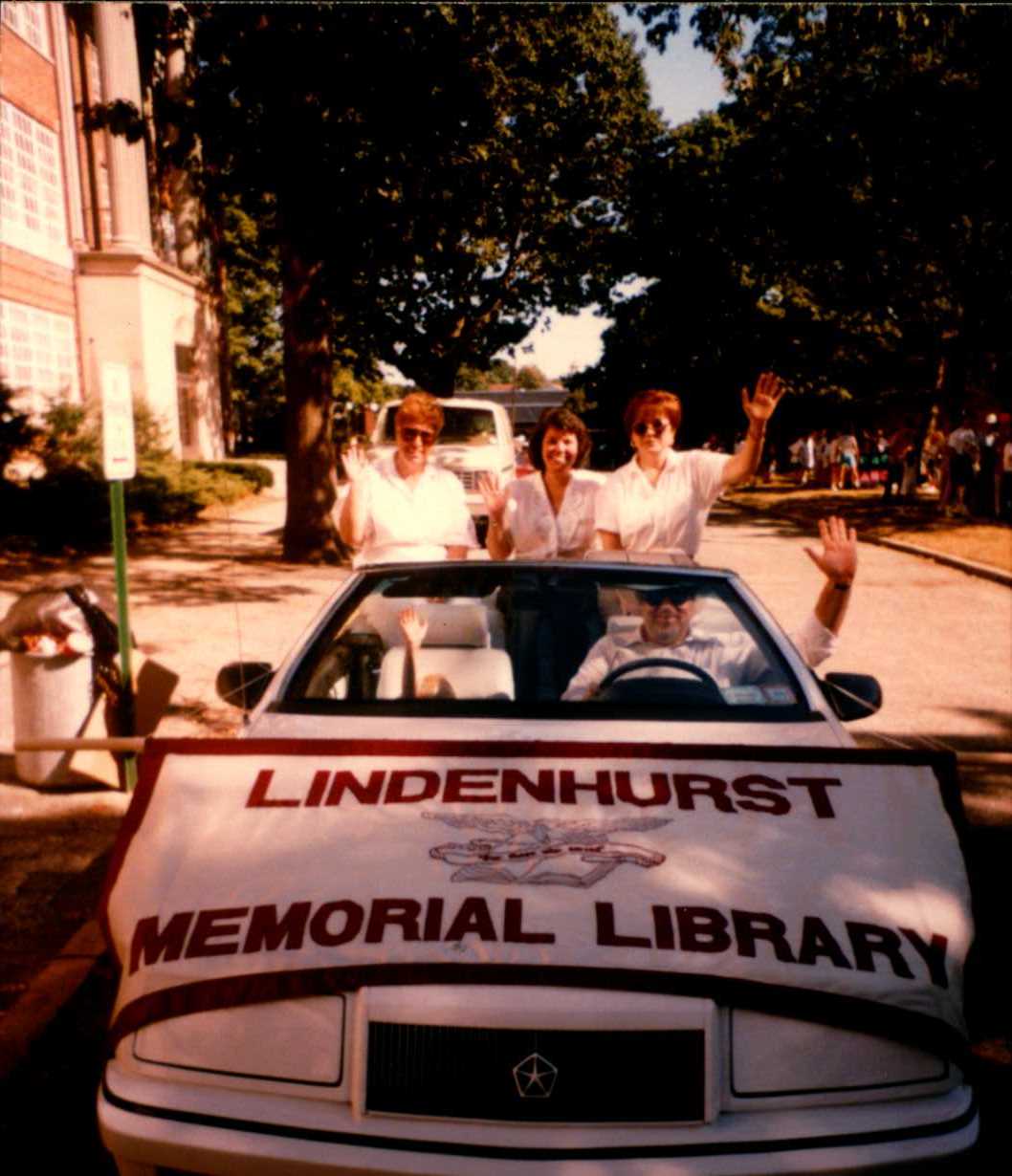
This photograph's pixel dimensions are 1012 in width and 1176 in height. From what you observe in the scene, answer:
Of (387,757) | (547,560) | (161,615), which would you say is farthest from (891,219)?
(387,757)

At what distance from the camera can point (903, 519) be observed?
21.5 metres

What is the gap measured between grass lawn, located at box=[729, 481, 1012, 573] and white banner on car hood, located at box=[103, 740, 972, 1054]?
13.0 metres

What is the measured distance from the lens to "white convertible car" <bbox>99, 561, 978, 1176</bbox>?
6.72ft

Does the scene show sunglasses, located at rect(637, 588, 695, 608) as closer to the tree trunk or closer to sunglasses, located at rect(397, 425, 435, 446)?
sunglasses, located at rect(397, 425, 435, 446)

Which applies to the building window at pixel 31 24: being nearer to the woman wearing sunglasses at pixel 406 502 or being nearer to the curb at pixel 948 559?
the curb at pixel 948 559

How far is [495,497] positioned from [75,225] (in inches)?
971

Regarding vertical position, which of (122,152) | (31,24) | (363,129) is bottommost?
(363,129)

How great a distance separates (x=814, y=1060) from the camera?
2.09 metres

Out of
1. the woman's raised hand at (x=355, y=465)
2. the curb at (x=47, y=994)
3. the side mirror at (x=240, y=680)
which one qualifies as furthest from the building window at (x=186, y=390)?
the side mirror at (x=240, y=680)

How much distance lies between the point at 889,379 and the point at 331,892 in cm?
3911

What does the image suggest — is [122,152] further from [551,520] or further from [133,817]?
[133,817]

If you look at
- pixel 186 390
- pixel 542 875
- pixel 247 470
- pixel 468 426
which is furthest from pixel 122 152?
pixel 542 875

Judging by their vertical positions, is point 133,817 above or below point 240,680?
below

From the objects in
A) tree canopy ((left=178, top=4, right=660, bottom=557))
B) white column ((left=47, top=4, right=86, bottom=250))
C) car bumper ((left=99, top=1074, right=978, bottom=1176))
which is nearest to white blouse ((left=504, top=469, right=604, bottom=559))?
car bumper ((left=99, top=1074, right=978, bottom=1176))
